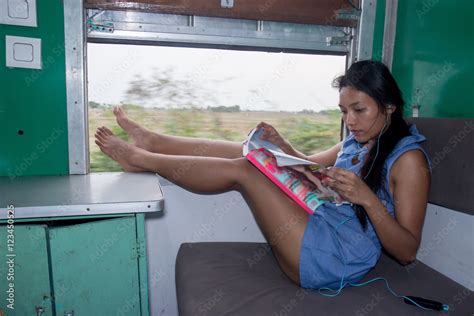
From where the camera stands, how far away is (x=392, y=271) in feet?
5.04

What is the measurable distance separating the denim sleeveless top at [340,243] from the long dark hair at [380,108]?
27 mm

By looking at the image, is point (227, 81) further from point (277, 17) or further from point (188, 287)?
point (188, 287)

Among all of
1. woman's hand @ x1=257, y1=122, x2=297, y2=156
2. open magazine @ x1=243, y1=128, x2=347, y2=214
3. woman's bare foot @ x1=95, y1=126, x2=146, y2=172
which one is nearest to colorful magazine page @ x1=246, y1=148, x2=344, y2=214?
A: open magazine @ x1=243, y1=128, x2=347, y2=214

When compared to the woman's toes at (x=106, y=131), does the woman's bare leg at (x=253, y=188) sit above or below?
below

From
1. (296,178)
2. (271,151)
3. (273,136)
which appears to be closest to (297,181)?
(296,178)

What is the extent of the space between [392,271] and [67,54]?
1.82 meters

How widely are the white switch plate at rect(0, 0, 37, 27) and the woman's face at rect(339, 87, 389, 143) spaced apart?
149cm

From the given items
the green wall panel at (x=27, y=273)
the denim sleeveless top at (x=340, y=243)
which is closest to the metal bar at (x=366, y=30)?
the denim sleeveless top at (x=340, y=243)

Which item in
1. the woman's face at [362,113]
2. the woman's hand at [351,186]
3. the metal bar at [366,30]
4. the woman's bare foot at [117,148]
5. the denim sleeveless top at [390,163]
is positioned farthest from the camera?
the metal bar at [366,30]

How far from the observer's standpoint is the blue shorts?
133 centimetres

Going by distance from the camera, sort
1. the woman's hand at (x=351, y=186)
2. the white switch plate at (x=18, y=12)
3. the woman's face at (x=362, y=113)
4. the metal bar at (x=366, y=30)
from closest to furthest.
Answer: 1. the woman's hand at (x=351, y=186)
2. the woman's face at (x=362, y=113)
3. the white switch plate at (x=18, y=12)
4. the metal bar at (x=366, y=30)

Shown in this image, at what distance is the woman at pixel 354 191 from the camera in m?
1.32

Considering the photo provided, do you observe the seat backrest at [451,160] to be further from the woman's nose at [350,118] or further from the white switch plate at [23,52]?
the white switch plate at [23,52]

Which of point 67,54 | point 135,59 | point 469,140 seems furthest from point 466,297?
point 67,54
